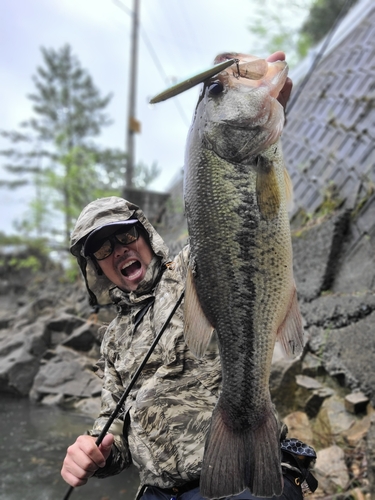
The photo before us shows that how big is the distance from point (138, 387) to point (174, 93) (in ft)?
4.75

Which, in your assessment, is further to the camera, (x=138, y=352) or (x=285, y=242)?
(x=138, y=352)

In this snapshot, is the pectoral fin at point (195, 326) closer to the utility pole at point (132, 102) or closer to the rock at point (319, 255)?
the rock at point (319, 255)

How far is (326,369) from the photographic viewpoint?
4.88 meters

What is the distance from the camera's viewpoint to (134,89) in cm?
1450

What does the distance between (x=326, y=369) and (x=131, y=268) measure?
317 centimetres

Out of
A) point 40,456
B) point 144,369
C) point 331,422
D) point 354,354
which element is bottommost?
point 40,456

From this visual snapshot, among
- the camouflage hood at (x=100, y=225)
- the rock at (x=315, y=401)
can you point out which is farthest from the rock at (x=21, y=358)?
the camouflage hood at (x=100, y=225)

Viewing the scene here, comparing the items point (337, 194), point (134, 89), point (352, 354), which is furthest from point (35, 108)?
point (352, 354)

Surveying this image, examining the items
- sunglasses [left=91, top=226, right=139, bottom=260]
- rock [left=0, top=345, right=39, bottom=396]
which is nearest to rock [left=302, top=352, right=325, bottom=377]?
sunglasses [left=91, top=226, right=139, bottom=260]

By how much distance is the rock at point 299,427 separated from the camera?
14.4ft

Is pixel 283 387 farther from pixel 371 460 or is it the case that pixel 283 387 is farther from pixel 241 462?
pixel 241 462

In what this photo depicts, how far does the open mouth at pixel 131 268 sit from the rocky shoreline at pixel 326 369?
619mm

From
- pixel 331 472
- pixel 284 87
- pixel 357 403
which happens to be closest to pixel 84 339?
pixel 357 403

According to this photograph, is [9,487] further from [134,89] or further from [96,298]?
[134,89]
